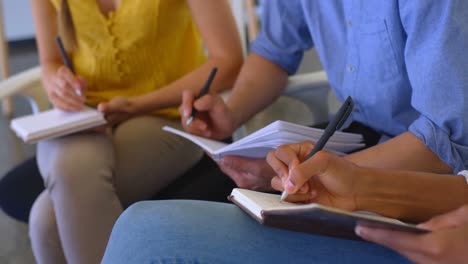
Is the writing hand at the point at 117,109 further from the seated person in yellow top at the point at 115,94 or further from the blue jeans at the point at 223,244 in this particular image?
the blue jeans at the point at 223,244

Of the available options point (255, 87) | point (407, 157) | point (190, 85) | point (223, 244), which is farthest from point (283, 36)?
point (223, 244)

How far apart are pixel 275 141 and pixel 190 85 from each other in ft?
1.51

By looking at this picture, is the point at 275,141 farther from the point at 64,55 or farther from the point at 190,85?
the point at 64,55

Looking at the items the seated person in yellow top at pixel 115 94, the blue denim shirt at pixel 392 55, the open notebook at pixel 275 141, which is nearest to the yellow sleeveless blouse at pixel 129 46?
the seated person in yellow top at pixel 115 94

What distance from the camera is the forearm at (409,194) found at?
740mm

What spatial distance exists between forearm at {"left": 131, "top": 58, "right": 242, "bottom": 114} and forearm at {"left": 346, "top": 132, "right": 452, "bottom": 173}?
0.49 m

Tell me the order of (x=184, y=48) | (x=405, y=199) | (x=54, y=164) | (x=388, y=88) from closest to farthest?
1. (x=405, y=199)
2. (x=388, y=88)
3. (x=54, y=164)
4. (x=184, y=48)

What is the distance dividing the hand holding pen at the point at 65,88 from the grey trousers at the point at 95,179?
0.32 feet

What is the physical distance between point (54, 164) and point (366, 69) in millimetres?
625

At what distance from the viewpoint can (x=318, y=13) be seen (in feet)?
3.59

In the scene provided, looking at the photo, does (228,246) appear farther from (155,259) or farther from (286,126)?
(286,126)

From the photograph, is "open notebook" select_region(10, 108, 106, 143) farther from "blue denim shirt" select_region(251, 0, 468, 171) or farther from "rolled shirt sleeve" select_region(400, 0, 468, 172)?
"rolled shirt sleeve" select_region(400, 0, 468, 172)

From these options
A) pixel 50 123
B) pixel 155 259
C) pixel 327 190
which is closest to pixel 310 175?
pixel 327 190

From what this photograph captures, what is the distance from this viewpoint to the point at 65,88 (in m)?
1.23
